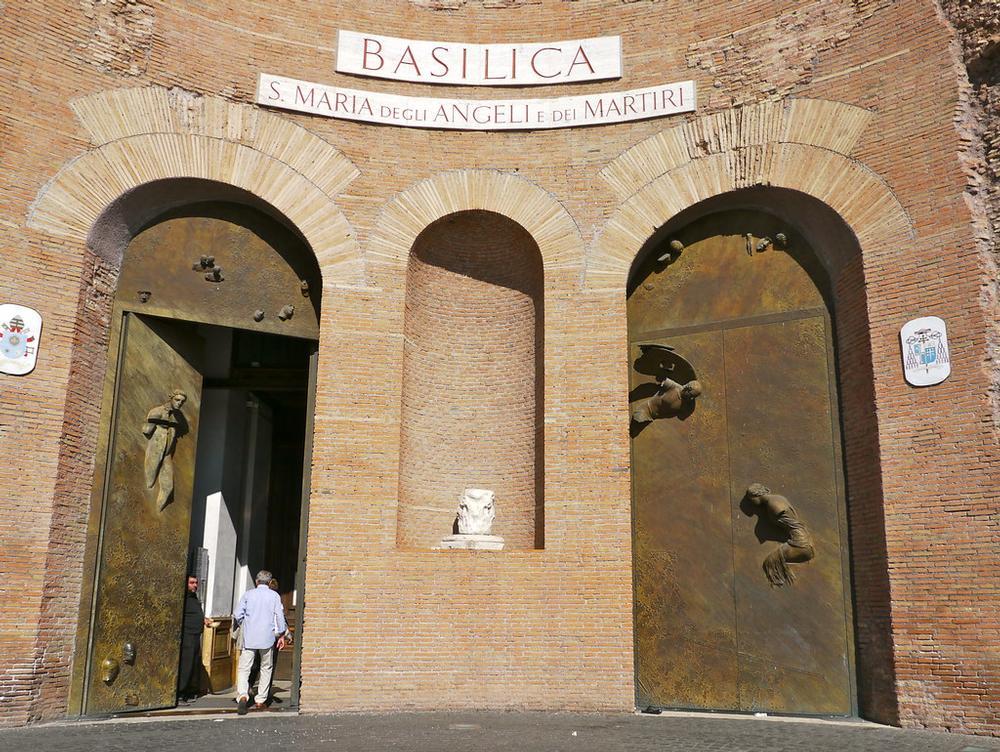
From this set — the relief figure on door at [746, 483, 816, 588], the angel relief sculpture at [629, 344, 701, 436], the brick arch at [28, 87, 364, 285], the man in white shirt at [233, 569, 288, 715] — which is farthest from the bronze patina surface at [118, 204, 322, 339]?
the relief figure on door at [746, 483, 816, 588]

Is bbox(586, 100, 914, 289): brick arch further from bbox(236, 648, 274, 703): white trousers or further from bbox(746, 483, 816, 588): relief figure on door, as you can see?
bbox(236, 648, 274, 703): white trousers

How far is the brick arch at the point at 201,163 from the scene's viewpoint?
350 inches

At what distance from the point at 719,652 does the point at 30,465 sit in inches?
259

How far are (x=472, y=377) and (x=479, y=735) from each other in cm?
449

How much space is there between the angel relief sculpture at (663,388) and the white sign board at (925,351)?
203 centimetres

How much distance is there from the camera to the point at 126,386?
926 centimetres

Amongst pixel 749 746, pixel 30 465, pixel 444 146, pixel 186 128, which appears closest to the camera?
pixel 749 746

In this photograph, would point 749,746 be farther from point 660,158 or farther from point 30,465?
point 30,465

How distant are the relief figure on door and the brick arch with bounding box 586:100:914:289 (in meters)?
2.48

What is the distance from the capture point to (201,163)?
9406 mm

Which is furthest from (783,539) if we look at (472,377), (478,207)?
(478,207)

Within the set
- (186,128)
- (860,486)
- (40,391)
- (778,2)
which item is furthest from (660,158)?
(40,391)

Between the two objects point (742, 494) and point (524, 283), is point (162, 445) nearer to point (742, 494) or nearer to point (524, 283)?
point (524, 283)

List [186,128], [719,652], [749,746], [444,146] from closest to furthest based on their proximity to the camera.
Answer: [749,746] < [719,652] < [186,128] < [444,146]
